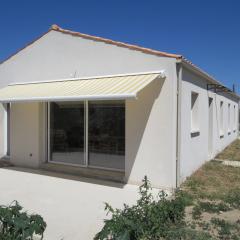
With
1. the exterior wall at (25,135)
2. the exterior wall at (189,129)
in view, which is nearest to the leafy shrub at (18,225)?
the exterior wall at (189,129)

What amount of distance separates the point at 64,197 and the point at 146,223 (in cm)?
572

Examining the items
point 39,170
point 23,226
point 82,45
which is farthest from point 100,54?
point 23,226

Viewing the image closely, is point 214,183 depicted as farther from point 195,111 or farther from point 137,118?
point 137,118

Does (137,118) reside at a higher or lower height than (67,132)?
higher

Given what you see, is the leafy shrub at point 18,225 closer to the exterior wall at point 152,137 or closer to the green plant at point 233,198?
the green plant at point 233,198

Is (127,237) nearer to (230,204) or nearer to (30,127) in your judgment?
(230,204)

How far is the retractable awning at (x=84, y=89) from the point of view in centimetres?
1343

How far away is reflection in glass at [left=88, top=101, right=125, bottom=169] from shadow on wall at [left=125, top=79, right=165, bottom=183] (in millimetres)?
809

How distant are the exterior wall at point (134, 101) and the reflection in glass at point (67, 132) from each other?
865 millimetres

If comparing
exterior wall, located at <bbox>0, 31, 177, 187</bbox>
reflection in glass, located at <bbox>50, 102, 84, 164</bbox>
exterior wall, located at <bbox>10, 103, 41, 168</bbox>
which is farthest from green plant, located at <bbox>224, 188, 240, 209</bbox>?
exterior wall, located at <bbox>10, 103, 41, 168</bbox>

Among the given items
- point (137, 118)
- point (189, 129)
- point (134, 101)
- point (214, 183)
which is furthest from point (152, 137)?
point (214, 183)

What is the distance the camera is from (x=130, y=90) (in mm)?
13086

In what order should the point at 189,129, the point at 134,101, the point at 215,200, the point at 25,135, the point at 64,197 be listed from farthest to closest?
1. the point at 25,135
2. the point at 189,129
3. the point at 134,101
4. the point at 64,197
5. the point at 215,200

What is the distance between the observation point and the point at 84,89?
15.0 m
